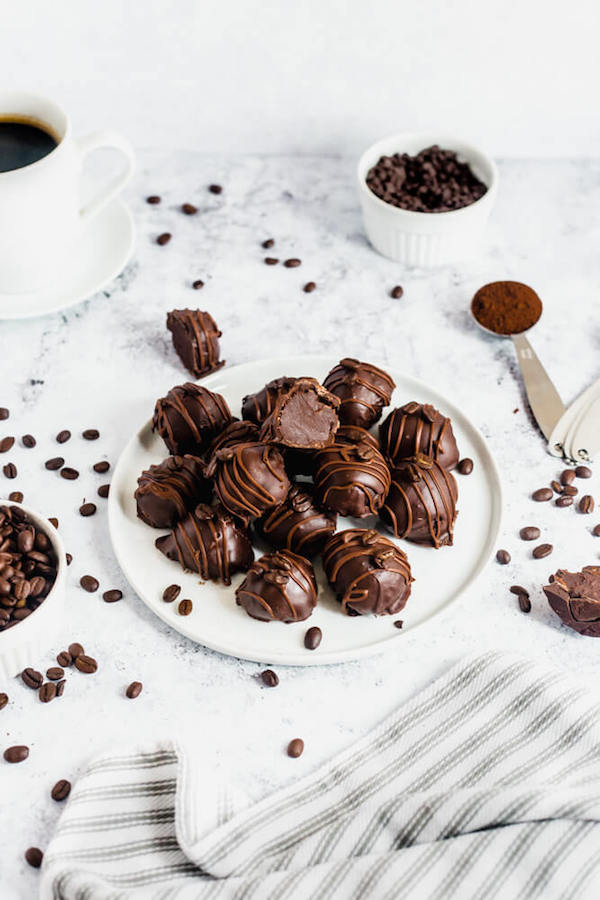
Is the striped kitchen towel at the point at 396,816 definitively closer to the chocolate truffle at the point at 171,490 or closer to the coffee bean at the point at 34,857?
the coffee bean at the point at 34,857

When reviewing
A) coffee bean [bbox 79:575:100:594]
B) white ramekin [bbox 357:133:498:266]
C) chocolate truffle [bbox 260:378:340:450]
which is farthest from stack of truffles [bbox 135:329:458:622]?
white ramekin [bbox 357:133:498:266]

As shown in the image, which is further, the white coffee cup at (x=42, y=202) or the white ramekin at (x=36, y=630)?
the white coffee cup at (x=42, y=202)

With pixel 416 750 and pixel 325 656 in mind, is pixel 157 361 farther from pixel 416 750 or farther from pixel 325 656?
pixel 416 750

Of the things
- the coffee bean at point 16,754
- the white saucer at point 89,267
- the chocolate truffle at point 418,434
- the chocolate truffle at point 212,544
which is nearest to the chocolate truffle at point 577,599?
the chocolate truffle at point 418,434

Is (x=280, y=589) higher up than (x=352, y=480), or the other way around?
(x=352, y=480)

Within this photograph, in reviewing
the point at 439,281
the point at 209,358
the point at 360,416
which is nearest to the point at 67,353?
the point at 209,358

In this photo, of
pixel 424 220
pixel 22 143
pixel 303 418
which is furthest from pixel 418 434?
pixel 22 143

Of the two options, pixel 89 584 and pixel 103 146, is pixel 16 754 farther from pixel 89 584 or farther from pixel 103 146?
pixel 103 146
